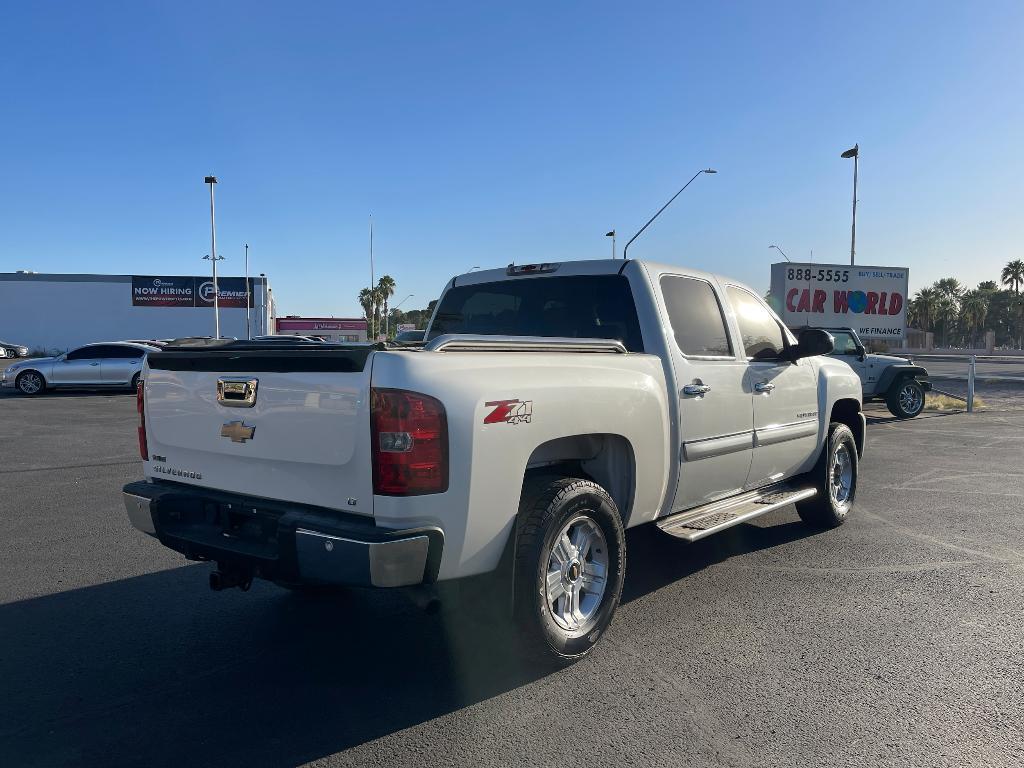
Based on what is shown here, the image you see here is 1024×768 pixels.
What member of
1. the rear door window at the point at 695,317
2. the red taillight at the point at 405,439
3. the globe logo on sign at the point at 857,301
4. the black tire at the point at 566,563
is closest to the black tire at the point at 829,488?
the rear door window at the point at 695,317

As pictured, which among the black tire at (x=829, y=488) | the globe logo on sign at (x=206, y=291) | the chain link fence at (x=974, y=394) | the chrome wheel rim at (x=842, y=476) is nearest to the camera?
the black tire at (x=829, y=488)

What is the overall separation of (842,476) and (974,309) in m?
109

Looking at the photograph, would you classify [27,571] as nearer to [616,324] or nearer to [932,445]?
[616,324]

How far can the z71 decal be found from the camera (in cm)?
328

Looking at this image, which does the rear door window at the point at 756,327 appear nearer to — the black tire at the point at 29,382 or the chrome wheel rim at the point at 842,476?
the chrome wheel rim at the point at 842,476

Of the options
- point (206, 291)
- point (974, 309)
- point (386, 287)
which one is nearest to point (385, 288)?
point (386, 287)

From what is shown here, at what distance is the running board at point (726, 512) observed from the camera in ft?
A: 14.8

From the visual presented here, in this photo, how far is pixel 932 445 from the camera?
11.9 meters

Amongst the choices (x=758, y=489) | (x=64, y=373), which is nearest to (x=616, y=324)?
(x=758, y=489)

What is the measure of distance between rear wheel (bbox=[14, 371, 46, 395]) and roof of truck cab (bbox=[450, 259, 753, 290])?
18.8 meters

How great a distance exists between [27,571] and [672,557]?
14.7 ft

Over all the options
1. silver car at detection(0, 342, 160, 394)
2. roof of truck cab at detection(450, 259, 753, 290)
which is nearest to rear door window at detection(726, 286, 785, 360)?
roof of truck cab at detection(450, 259, 753, 290)

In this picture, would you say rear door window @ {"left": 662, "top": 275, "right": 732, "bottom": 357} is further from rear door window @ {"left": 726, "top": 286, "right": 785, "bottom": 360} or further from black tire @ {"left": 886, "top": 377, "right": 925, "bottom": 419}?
black tire @ {"left": 886, "top": 377, "right": 925, "bottom": 419}

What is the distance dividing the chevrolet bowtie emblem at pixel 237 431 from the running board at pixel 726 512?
7.68ft
